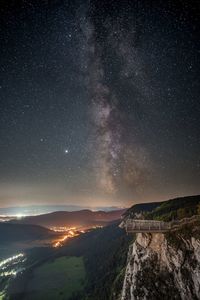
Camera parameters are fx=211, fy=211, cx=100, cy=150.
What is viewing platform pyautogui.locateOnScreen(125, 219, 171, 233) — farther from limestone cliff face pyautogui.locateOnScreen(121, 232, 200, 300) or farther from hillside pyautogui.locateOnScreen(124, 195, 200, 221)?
hillside pyautogui.locateOnScreen(124, 195, 200, 221)

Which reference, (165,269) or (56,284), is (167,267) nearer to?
(165,269)

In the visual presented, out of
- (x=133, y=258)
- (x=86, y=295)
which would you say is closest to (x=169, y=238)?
(x=133, y=258)

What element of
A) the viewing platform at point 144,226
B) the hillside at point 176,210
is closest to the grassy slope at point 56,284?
the hillside at point 176,210

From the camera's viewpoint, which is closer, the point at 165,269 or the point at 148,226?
the point at 165,269

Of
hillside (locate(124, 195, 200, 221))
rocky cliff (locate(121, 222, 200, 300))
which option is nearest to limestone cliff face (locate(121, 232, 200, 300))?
rocky cliff (locate(121, 222, 200, 300))

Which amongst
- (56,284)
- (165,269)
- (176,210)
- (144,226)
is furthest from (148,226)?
(56,284)

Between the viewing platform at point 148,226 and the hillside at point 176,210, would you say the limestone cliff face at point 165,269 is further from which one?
the hillside at point 176,210

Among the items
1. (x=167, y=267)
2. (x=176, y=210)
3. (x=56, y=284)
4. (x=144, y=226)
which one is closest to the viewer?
(x=167, y=267)

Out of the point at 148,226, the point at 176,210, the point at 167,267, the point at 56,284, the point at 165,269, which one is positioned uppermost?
the point at 176,210

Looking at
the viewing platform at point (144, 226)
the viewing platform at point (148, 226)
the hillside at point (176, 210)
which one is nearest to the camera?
the viewing platform at point (144, 226)
